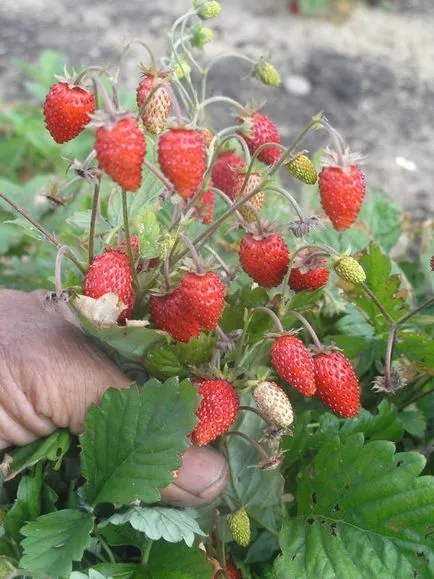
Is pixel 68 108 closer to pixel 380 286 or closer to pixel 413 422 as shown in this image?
pixel 380 286

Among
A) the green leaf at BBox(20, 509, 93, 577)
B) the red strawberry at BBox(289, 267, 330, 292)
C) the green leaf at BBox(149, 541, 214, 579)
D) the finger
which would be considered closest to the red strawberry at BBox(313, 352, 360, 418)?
the red strawberry at BBox(289, 267, 330, 292)

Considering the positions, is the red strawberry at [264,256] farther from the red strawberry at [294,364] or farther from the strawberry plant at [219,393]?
the red strawberry at [294,364]

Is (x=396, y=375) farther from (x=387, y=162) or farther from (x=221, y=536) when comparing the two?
(x=387, y=162)

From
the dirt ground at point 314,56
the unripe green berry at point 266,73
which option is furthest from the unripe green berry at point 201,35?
the dirt ground at point 314,56

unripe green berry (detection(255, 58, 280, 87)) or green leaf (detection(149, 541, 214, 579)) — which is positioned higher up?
unripe green berry (detection(255, 58, 280, 87))

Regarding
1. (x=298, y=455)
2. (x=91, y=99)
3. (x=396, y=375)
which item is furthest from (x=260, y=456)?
(x=91, y=99)

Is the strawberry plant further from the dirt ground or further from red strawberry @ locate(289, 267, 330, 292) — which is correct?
the dirt ground
